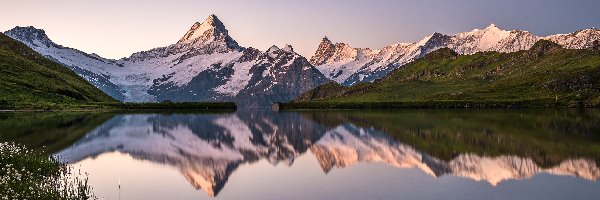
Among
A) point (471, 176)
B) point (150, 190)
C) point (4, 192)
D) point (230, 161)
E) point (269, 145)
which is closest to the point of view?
point (4, 192)

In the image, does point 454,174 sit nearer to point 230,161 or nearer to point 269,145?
point 230,161

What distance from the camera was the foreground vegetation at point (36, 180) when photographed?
2959cm

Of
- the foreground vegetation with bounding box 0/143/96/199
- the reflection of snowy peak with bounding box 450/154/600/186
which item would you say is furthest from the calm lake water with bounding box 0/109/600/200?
the foreground vegetation with bounding box 0/143/96/199

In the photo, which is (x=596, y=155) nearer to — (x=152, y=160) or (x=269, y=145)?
(x=269, y=145)

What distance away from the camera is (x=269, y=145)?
227 ft

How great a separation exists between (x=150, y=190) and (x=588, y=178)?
1149 inches

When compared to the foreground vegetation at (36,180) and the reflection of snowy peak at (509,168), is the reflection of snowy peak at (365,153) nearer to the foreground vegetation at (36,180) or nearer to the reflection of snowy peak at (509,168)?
the reflection of snowy peak at (509,168)

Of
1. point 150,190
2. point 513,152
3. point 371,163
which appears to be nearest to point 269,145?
point 371,163

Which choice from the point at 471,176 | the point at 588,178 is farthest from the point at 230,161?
the point at 588,178

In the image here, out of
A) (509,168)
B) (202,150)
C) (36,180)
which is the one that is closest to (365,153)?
(509,168)

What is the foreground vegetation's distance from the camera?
1165 inches

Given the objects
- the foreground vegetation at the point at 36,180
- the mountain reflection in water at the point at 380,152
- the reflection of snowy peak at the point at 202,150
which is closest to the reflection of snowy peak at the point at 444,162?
the mountain reflection in water at the point at 380,152

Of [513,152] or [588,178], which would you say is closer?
[588,178]

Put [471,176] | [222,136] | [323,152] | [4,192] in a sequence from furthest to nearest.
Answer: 1. [222,136]
2. [323,152]
3. [471,176]
4. [4,192]
